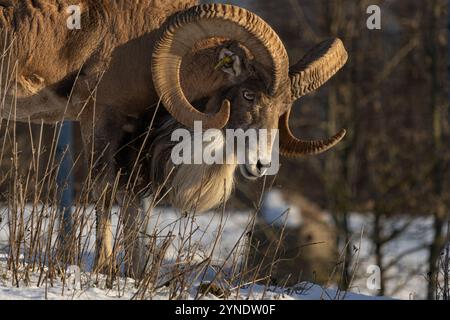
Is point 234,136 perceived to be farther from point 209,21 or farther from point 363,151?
point 363,151

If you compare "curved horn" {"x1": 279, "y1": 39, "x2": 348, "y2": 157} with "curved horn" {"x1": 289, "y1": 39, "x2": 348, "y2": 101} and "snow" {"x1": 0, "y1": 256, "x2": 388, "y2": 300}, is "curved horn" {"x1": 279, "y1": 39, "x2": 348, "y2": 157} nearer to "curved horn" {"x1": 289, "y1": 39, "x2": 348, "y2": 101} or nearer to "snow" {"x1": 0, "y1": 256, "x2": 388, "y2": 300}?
"curved horn" {"x1": 289, "y1": 39, "x2": 348, "y2": 101}

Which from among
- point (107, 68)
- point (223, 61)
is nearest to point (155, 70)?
point (107, 68)

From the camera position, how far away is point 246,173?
9.47m

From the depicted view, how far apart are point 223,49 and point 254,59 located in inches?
12.2

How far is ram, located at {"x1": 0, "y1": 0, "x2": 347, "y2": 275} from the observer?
933 centimetres

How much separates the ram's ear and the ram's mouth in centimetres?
79

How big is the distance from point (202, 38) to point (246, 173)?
1212mm

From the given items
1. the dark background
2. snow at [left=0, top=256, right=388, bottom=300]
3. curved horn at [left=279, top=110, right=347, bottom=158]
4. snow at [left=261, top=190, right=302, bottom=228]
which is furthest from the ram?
snow at [left=261, top=190, right=302, bottom=228]

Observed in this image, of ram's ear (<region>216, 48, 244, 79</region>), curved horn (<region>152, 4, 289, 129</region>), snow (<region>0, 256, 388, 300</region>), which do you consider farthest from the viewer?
Result: ram's ear (<region>216, 48, 244, 79</region>)

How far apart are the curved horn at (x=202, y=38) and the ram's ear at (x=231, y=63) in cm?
21

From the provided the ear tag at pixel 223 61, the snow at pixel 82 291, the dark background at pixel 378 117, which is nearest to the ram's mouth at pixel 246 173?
the ear tag at pixel 223 61

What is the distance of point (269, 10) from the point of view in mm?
25734

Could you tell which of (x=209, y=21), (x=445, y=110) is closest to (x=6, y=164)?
(x=209, y=21)

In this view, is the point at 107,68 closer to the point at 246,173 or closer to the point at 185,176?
the point at 185,176
